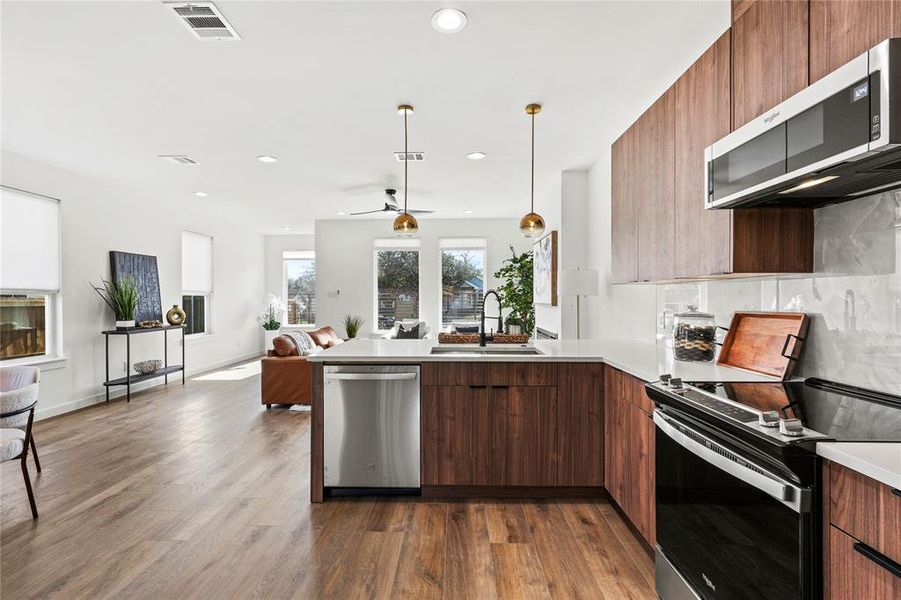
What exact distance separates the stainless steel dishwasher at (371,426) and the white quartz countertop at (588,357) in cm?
7

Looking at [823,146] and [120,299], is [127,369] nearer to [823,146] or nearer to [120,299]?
[120,299]

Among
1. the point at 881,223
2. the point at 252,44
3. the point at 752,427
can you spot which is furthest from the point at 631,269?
the point at 252,44

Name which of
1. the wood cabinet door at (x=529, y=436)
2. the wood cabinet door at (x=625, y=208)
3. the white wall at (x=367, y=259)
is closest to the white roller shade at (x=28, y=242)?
the white wall at (x=367, y=259)

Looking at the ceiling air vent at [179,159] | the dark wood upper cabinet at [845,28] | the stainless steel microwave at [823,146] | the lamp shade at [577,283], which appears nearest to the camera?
the stainless steel microwave at [823,146]

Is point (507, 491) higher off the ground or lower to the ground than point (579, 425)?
lower

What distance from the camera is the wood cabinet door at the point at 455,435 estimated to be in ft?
9.23

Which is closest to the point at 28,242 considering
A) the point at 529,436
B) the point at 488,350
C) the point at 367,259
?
the point at 488,350

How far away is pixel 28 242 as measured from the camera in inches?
183

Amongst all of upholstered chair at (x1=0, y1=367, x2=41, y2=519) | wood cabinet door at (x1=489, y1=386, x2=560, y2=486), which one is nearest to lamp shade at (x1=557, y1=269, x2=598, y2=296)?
wood cabinet door at (x1=489, y1=386, x2=560, y2=486)

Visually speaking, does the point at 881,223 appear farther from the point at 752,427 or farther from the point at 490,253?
→ the point at 490,253

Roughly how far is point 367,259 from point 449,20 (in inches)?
265

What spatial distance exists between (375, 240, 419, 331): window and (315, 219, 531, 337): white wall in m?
0.15

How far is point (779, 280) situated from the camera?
6.96ft

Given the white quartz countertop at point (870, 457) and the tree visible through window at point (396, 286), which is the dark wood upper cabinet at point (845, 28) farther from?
the tree visible through window at point (396, 286)
